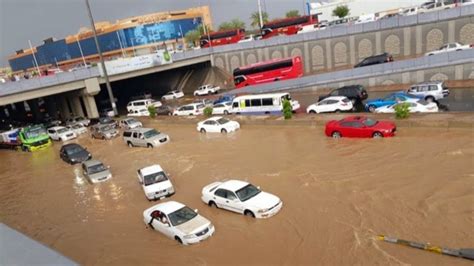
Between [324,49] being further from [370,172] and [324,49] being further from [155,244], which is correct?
[155,244]

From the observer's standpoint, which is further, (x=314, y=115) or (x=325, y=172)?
(x=314, y=115)

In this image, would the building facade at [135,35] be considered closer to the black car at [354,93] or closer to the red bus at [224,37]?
the red bus at [224,37]

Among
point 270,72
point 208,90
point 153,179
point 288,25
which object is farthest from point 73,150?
point 288,25

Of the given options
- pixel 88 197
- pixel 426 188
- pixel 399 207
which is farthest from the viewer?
pixel 88 197

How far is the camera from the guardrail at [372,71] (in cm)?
3211

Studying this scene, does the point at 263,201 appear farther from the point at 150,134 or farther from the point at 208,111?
the point at 208,111

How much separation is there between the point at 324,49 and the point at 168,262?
132ft

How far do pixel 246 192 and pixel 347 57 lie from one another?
3577 centimetres

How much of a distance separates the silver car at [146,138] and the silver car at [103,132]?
5143mm

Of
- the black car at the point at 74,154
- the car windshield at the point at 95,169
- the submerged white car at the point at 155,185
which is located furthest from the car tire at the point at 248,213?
the black car at the point at 74,154

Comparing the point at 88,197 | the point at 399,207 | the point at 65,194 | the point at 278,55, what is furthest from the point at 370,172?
the point at 278,55

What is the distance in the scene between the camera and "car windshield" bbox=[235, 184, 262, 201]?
14.9 m

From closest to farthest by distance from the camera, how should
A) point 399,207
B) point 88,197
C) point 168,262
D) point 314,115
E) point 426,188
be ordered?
point 168,262, point 399,207, point 426,188, point 88,197, point 314,115

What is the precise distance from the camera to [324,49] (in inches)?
1879
